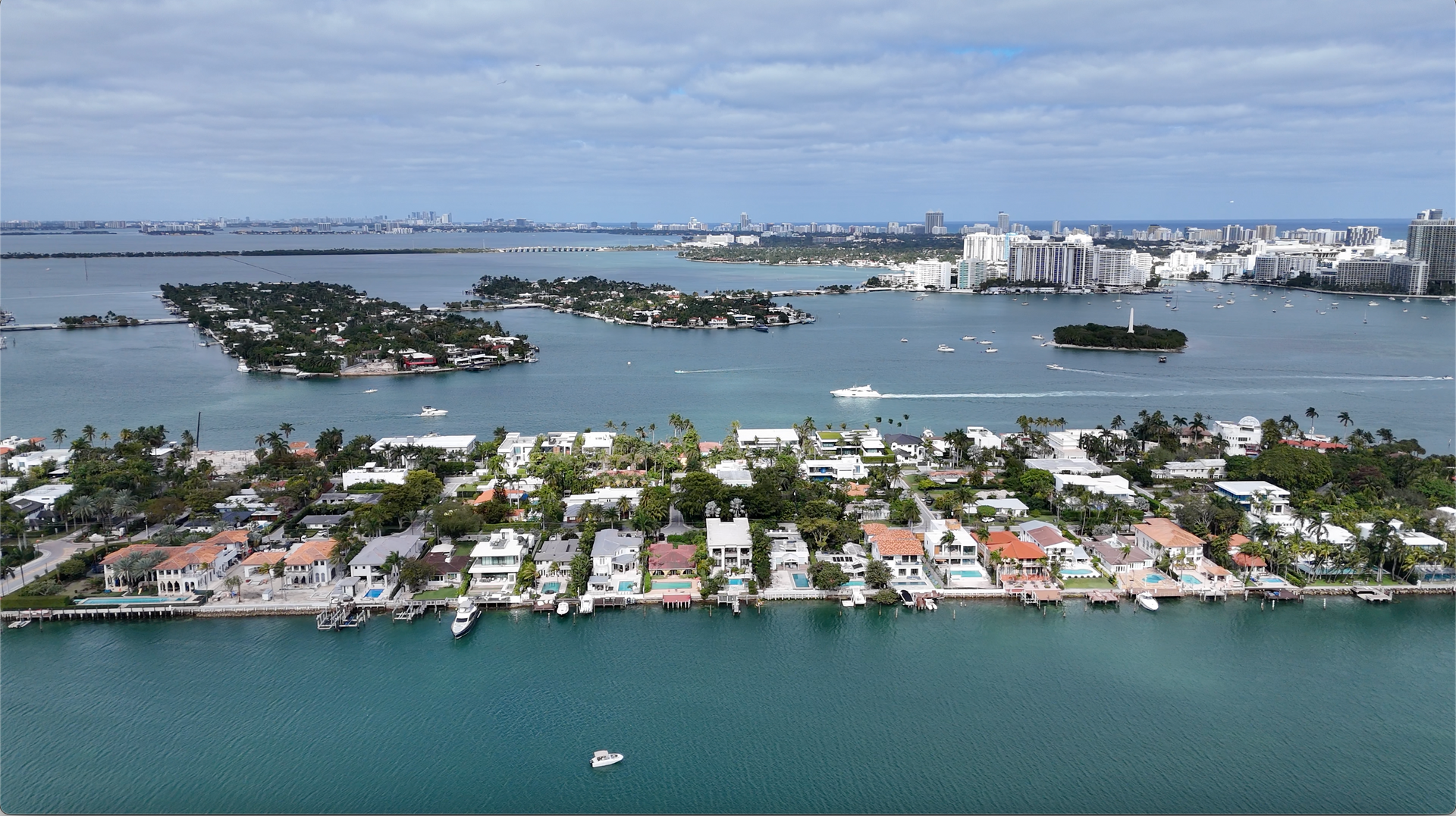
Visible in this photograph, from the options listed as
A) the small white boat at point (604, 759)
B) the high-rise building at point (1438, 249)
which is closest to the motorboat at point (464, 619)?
the small white boat at point (604, 759)

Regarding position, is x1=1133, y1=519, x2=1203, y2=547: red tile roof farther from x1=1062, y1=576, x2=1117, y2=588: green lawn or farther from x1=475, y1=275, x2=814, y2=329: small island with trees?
x1=475, y1=275, x2=814, y2=329: small island with trees

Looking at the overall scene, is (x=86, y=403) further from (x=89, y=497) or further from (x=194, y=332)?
(x=194, y=332)

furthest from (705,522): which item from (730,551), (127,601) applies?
(127,601)

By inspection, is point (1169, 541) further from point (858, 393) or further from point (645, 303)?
point (645, 303)

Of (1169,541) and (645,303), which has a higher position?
(645,303)

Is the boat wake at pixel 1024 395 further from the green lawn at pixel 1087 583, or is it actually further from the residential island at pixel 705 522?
the green lawn at pixel 1087 583

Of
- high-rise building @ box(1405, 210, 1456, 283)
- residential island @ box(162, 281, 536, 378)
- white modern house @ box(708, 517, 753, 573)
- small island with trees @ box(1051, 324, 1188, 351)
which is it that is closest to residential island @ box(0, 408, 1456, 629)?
white modern house @ box(708, 517, 753, 573)
